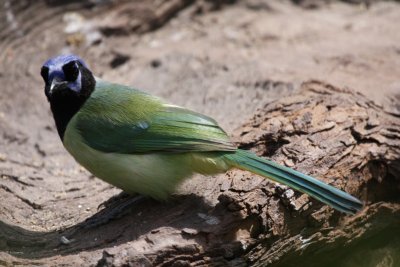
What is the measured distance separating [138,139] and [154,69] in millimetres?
2964

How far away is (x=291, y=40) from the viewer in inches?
324

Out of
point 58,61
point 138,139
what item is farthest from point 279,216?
point 58,61

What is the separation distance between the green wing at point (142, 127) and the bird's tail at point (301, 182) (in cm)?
A: 17

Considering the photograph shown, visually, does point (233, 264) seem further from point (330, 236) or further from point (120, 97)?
Result: point (120, 97)

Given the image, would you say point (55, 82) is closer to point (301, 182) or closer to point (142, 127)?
point (142, 127)

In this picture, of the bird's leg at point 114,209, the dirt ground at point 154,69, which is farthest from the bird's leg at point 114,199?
the dirt ground at point 154,69

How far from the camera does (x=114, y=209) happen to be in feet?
16.8

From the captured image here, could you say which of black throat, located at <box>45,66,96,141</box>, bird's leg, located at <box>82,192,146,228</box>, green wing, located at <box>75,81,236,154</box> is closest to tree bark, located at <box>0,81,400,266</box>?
bird's leg, located at <box>82,192,146,228</box>

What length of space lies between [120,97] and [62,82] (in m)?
0.43

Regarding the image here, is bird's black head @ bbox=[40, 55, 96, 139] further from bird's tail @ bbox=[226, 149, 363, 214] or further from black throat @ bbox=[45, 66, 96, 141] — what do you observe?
bird's tail @ bbox=[226, 149, 363, 214]

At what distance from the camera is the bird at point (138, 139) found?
4895 millimetres

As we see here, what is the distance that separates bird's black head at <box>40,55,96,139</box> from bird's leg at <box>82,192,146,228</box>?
0.60 metres

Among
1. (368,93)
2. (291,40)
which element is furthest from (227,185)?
(291,40)

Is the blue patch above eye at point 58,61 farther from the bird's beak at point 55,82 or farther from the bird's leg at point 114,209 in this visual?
the bird's leg at point 114,209
